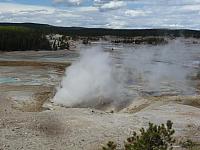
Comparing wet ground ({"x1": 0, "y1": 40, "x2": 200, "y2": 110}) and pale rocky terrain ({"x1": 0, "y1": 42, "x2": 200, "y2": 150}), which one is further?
wet ground ({"x1": 0, "y1": 40, "x2": 200, "y2": 110})

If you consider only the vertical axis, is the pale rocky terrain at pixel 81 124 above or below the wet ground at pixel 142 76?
above

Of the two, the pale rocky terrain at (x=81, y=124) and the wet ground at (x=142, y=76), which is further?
the wet ground at (x=142, y=76)

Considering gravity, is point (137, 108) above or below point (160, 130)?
below

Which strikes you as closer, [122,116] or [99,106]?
[122,116]

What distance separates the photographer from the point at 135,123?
61.3ft

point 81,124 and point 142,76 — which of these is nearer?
point 81,124

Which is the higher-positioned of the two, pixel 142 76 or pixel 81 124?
pixel 81 124

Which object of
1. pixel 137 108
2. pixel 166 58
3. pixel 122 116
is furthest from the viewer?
pixel 166 58

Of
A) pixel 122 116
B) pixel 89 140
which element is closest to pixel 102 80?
pixel 122 116

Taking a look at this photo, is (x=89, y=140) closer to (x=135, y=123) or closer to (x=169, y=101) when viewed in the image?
(x=135, y=123)

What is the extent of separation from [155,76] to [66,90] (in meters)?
14.3

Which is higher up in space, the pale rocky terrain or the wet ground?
the pale rocky terrain

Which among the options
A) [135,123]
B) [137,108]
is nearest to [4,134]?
[135,123]

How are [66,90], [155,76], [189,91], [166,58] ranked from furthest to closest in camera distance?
[166,58]
[155,76]
[189,91]
[66,90]
